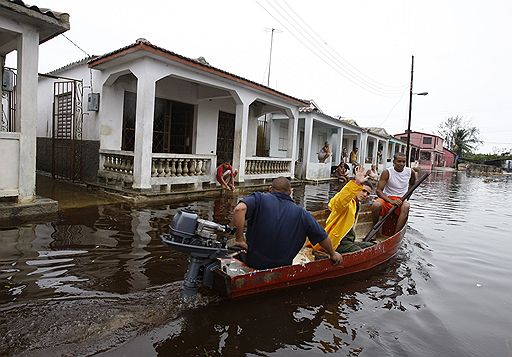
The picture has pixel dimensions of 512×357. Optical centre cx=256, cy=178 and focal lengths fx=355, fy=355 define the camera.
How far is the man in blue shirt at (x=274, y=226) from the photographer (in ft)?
11.7

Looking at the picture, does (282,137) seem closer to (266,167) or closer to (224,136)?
(224,136)

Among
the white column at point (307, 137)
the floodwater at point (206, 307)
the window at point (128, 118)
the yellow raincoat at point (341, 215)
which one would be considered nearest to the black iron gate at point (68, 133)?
the window at point (128, 118)

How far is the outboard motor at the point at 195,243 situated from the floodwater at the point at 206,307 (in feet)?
0.92

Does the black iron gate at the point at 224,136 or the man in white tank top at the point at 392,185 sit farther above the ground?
the black iron gate at the point at 224,136

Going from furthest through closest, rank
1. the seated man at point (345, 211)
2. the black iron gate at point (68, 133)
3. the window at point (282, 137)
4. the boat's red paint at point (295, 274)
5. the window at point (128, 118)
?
the window at point (282, 137)
the window at point (128, 118)
the black iron gate at point (68, 133)
the seated man at point (345, 211)
the boat's red paint at point (295, 274)

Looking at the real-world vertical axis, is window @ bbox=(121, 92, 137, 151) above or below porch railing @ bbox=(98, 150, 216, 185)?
above

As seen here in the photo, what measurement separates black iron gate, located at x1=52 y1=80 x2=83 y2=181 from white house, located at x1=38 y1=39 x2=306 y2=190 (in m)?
0.03

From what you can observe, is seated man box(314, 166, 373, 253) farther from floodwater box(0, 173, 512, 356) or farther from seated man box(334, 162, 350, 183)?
seated man box(334, 162, 350, 183)

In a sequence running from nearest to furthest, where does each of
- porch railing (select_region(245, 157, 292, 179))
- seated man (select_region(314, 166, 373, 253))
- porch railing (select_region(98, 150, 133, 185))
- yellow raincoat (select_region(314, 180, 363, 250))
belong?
seated man (select_region(314, 166, 373, 253)), yellow raincoat (select_region(314, 180, 363, 250)), porch railing (select_region(98, 150, 133, 185)), porch railing (select_region(245, 157, 292, 179))

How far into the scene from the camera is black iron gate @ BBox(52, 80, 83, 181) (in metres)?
10.4

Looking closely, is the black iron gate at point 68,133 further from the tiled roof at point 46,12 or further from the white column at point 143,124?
the tiled roof at point 46,12

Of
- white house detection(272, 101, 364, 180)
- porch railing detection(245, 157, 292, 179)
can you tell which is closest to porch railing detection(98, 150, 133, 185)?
porch railing detection(245, 157, 292, 179)

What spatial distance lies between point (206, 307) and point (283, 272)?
88 cm

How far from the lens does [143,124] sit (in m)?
8.64
